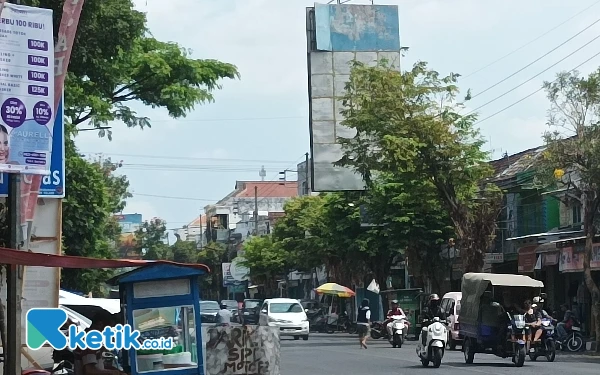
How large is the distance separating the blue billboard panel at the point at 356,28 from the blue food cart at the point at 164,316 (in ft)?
100

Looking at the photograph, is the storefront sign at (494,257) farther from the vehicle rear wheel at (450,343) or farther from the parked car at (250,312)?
the parked car at (250,312)

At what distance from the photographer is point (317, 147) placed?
4244 cm

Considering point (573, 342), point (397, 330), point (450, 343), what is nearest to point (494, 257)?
point (450, 343)

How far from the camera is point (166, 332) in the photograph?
12680 mm

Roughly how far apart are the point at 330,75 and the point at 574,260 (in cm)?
1140

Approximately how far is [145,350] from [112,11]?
8.75 m

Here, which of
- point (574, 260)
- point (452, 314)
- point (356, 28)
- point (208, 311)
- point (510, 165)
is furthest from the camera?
point (208, 311)

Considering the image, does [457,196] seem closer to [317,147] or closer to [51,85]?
[317,147]

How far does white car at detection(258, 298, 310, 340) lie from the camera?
46.5m

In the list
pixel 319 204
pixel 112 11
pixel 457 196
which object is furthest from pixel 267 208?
pixel 112 11

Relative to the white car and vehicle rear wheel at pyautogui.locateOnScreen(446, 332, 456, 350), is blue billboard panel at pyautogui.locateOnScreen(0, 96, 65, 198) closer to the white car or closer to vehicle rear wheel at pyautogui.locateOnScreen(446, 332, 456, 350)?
vehicle rear wheel at pyautogui.locateOnScreen(446, 332, 456, 350)

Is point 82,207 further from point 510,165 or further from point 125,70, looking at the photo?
point 510,165

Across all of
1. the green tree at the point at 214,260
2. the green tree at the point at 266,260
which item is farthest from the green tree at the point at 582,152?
the green tree at the point at 214,260

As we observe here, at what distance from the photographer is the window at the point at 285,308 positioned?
156ft
